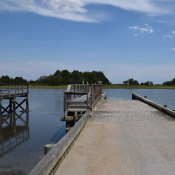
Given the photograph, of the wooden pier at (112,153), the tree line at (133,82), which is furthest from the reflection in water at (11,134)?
the tree line at (133,82)

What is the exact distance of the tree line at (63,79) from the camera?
396ft

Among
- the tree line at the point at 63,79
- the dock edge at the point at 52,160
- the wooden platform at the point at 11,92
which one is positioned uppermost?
the tree line at the point at 63,79

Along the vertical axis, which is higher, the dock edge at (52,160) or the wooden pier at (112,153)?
the dock edge at (52,160)

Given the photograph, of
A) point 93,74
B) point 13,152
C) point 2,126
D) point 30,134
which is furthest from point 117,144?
point 93,74

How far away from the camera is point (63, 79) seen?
12425 cm

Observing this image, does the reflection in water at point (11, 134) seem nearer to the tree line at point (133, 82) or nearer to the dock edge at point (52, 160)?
the dock edge at point (52, 160)

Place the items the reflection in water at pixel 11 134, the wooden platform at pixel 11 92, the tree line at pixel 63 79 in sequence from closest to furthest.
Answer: the reflection in water at pixel 11 134 < the wooden platform at pixel 11 92 < the tree line at pixel 63 79

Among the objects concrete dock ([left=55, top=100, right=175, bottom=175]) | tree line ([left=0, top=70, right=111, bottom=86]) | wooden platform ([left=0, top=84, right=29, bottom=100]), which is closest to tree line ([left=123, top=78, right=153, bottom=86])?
tree line ([left=0, top=70, right=111, bottom=86])

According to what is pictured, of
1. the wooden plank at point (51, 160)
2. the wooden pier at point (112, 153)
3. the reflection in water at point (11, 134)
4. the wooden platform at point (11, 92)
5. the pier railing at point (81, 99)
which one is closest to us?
the wooden plank at point (51, 160)

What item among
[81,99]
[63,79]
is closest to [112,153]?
[81,99]

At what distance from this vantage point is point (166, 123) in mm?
8891

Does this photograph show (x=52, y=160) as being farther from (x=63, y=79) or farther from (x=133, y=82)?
(x=133, y=82)

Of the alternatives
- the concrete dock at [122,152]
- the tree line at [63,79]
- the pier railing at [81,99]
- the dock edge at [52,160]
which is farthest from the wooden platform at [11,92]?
the tree line at [63,79]

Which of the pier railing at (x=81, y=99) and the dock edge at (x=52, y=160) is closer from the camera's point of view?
the dock edge at (x=52, y=160)
